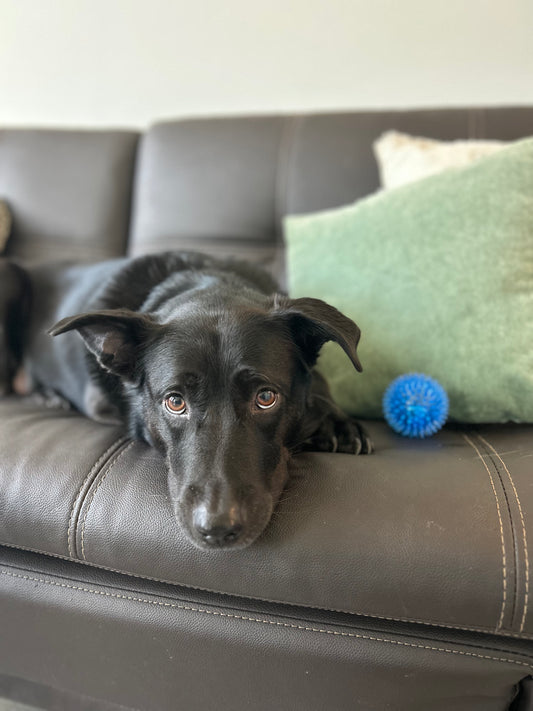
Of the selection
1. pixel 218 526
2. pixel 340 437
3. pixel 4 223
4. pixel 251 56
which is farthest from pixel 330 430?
pixel 251 56

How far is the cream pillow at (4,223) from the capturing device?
232 cm

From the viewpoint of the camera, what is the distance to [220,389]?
41.3 inches

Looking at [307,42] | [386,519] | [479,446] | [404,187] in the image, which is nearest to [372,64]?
[307,42]

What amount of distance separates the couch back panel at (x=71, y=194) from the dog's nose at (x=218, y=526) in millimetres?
1810

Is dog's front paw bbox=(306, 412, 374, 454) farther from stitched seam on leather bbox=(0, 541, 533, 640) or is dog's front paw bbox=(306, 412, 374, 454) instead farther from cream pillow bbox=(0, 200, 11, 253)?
cream pillow bbox=(0, 200, 11, 253)

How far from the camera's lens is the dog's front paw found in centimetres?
121

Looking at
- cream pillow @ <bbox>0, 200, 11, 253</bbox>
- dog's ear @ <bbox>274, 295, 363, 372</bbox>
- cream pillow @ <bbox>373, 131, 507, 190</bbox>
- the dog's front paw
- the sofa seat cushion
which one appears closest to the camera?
the sofa seat cushion

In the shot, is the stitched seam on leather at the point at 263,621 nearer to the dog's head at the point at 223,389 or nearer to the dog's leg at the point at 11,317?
the dog's head at the point at 223,389

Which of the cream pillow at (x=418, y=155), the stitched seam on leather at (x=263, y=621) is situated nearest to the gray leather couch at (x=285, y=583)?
the stitched seam on leather at (x=263, y=621)

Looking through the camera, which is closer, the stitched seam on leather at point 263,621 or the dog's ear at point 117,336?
the stitched seam on leather at point 263,621

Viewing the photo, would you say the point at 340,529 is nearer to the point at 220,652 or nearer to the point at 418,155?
the point at 220,652

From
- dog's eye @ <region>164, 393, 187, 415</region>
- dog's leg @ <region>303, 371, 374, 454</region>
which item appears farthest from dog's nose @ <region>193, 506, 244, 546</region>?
dog's leg @ <region>303, 371, 374, 454</region>

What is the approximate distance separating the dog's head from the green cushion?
0.32 meters

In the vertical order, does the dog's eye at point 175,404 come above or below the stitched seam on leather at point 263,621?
above
